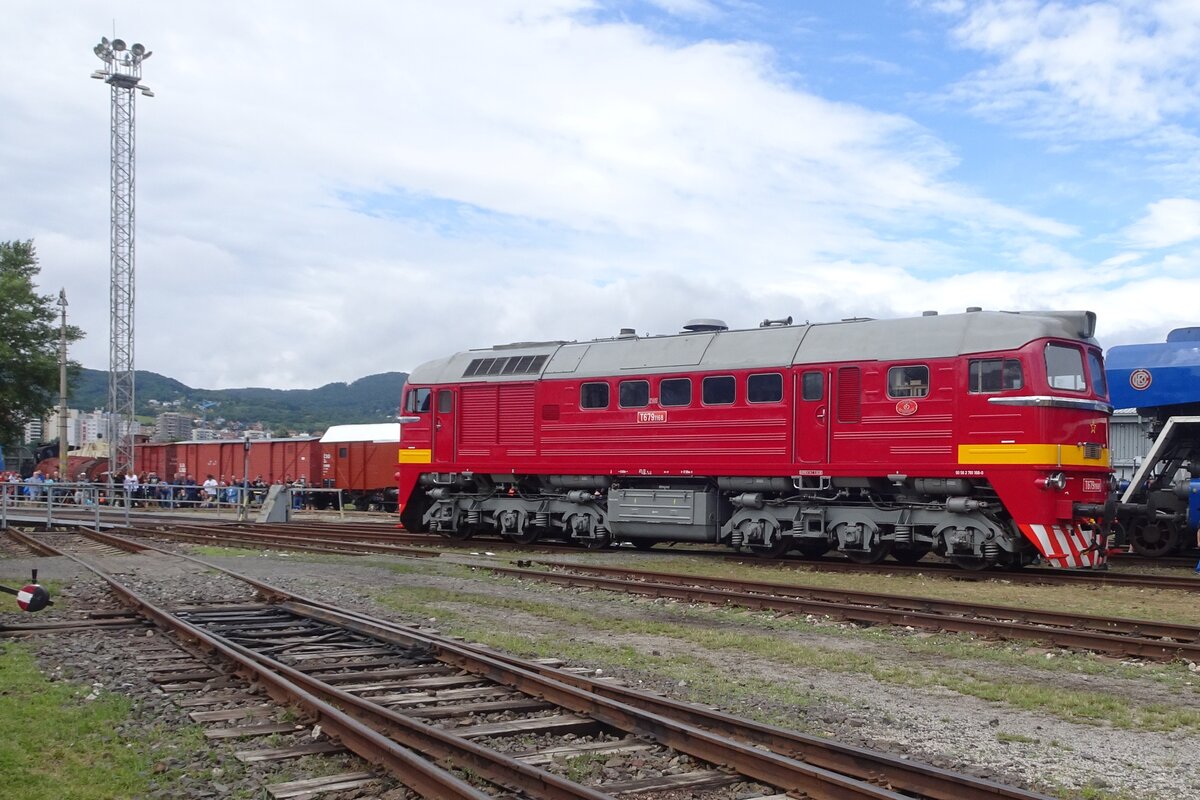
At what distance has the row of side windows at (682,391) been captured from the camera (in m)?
19.8

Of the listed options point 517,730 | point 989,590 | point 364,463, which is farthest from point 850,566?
point 364,463

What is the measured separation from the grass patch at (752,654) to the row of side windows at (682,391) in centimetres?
621

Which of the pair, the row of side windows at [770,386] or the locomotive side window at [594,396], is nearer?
the row of side windows at [770,386]

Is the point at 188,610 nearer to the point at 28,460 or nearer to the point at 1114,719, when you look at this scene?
the point at 1114,719

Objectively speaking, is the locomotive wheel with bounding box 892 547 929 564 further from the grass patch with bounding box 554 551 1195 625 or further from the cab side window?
the cab side window

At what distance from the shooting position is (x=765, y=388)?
19859 mm

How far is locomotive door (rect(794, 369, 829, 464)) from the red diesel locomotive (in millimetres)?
28

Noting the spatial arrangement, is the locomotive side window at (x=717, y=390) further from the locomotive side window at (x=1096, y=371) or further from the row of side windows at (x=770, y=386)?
the locomotive side window at (x=1096, y=371)

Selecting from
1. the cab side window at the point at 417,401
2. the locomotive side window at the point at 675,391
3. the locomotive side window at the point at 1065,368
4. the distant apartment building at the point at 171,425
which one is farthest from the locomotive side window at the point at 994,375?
the distant apartment building at the point at 171,425

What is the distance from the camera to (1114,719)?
803 centimetres

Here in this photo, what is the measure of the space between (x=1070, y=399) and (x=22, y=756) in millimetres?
15292

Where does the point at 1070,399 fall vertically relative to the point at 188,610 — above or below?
above

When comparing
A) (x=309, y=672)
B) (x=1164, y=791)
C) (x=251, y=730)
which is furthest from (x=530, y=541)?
(x=1164, y=791)

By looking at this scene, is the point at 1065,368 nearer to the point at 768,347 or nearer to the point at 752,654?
the point at 768,347
